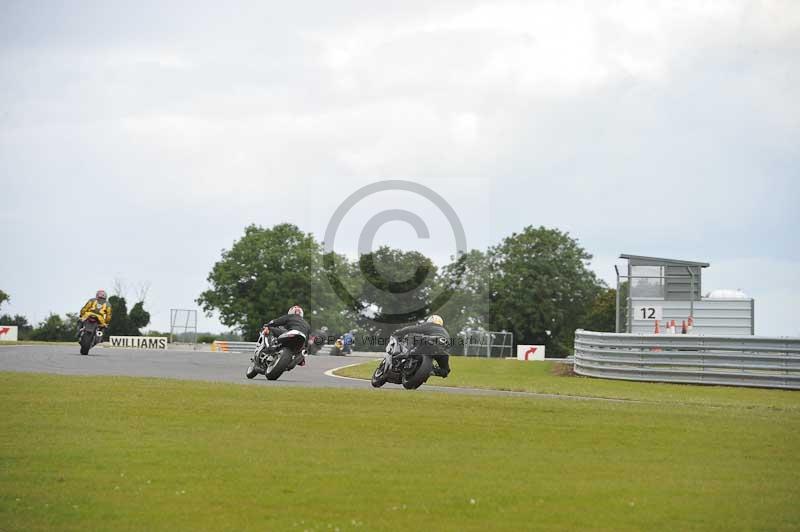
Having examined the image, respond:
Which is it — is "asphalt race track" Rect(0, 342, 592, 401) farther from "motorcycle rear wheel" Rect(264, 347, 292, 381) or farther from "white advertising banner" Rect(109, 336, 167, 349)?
"white advertising banner" Rect(109, 336, 167, 349)

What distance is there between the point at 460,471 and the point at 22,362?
790 inches

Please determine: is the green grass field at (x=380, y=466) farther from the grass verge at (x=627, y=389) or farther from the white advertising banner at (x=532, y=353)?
the white advertising banner at (x=532, y=353)

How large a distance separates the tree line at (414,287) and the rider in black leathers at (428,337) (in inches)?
2841

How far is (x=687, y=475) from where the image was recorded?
9.72 meters

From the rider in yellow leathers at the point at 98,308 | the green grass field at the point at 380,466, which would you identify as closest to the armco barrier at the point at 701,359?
the green grass field at the point at 380,466

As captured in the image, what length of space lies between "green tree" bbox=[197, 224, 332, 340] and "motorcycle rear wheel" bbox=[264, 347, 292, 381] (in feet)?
233

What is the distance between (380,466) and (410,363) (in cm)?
956

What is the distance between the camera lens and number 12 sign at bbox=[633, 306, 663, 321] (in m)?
42.7

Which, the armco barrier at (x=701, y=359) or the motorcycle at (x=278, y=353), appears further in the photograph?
the armco barrier at (x=701, y=359)

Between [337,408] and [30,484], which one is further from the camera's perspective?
[337,408]

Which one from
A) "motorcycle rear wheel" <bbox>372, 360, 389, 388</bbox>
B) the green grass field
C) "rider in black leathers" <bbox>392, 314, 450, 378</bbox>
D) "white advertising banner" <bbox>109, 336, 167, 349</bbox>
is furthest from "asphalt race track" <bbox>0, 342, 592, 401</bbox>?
"white advertising banner" <bbox>109, 336, 167, 349</bbox>

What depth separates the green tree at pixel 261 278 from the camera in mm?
94750

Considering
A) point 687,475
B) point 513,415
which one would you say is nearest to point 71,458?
point 687,475

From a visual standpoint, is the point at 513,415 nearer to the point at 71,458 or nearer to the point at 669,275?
the point at 71,458
